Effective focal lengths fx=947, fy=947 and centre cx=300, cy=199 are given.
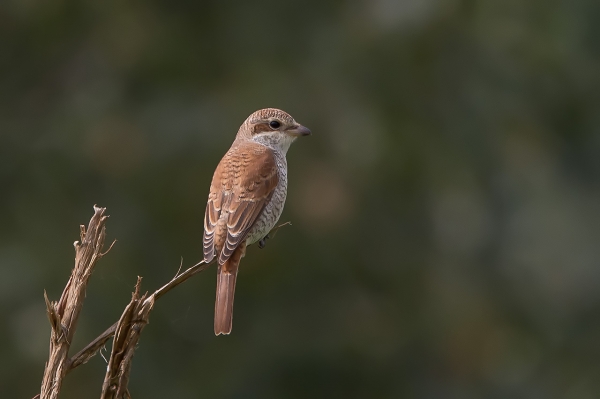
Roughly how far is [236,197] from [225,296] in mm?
894

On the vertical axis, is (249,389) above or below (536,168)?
below

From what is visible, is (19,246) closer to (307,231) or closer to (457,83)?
(307,231)

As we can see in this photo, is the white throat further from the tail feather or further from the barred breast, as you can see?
the tail feather

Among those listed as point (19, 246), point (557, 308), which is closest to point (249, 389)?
point (19, 246)

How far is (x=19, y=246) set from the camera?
9.75 metres

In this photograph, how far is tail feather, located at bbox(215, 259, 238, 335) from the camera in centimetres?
316

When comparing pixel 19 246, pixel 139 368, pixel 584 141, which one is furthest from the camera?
pixel 584 141

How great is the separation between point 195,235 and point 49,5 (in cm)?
377

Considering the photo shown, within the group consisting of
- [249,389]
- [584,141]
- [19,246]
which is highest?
[584,141]

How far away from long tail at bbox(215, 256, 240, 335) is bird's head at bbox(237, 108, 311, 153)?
4.09 feet

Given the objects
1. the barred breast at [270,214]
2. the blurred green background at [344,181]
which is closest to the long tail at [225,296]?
the barred breast at [270,214]

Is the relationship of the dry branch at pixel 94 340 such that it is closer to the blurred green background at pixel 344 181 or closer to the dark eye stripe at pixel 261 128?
the dark eye stripe at pixel 261 128

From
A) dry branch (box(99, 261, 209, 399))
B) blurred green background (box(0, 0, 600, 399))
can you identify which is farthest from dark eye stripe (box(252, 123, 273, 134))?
blurred green background (box(0, 0, 600, 399))

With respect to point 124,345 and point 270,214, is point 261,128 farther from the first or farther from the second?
point 124,345
